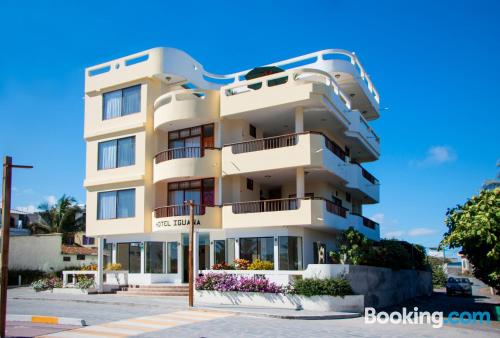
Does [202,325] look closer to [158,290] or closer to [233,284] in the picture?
[233,284]

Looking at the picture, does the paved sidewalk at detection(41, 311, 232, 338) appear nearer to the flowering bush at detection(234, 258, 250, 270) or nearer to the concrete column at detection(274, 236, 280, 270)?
the flowering bush at detection(234, 258, 250, 270)

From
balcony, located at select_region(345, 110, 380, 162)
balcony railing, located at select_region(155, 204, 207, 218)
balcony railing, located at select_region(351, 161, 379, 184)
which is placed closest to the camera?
balcony railing, located at select_region(155, 204, 207, 218)

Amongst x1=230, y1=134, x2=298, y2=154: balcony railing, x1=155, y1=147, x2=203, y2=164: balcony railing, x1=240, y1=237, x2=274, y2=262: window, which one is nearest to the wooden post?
x1=240, y1=237, x2=274, y2=262: window

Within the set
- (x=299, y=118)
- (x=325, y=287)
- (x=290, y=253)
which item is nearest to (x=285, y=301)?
(x=325, y=287)

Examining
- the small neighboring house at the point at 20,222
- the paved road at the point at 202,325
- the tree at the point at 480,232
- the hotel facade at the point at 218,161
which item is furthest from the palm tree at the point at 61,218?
the tree at the point at 480,232

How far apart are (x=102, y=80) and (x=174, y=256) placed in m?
12.2

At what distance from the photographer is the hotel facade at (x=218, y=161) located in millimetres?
28578

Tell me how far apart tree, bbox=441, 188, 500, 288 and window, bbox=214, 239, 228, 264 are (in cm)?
1245

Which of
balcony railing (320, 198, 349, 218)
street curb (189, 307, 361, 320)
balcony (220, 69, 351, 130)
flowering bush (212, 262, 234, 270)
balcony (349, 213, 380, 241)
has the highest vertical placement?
balcony (220, 69, 351, 130)

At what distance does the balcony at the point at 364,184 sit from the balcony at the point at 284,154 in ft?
7.81

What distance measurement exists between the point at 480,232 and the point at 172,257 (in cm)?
1844

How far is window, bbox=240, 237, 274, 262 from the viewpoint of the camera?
2864 cm

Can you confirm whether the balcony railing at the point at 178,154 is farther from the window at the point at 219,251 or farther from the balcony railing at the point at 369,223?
the balcony railing at the point at 369,223

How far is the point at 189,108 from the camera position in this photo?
1219 inches
